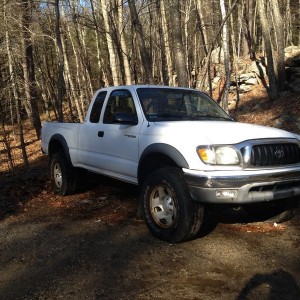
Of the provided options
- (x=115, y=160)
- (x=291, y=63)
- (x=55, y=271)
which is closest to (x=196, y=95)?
(x=115, y=160)

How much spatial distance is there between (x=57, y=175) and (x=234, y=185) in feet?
14.6

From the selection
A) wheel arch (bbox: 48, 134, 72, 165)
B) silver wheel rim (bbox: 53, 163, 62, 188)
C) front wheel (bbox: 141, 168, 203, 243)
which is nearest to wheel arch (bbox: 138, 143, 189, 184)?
front wheel (bbox: 141, 168, 203, 243)

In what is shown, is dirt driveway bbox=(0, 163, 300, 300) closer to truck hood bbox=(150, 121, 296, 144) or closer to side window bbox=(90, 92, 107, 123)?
truck hood bbox=(150, 121, 296, 144)

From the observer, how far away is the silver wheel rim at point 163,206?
4844 mm

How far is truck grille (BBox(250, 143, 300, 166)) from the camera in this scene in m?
4.54

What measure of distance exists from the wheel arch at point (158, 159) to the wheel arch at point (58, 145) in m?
2.35

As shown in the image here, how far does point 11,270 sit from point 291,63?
2083cm

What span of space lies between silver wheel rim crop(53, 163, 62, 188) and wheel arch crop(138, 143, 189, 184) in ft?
9.02

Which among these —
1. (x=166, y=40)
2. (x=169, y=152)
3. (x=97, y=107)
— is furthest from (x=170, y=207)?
(x=166, y=40)

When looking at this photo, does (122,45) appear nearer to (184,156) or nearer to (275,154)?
(184,156)

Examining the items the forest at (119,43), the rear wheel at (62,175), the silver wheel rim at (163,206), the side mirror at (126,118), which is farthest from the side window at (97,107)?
the forest at (119,43)

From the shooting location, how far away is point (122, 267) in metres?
4.26

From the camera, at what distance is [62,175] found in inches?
296

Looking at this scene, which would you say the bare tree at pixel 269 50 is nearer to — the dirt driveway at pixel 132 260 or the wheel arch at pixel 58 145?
the wheel arch at pixel 58 145
